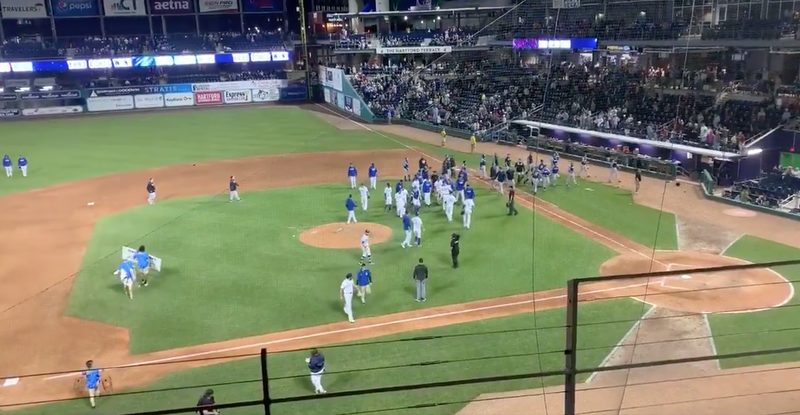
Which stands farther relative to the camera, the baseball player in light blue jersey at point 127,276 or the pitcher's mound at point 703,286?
the baseball player in light blue jersey at point 127,276

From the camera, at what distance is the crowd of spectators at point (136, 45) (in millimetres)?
58625

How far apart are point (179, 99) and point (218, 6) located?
11.5 meters

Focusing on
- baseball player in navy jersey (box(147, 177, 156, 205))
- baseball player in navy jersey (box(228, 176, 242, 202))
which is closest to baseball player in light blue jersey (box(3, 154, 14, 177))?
baseball player in navy jersey (box(147, 177, 156, 205))

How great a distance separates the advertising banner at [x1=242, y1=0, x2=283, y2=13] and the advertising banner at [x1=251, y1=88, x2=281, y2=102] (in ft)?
33.9

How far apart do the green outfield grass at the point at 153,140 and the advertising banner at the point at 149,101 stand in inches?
164

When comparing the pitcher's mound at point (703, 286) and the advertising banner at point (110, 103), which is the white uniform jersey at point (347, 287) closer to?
the pitcher's mound at point (703, 286)

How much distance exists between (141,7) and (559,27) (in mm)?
43200

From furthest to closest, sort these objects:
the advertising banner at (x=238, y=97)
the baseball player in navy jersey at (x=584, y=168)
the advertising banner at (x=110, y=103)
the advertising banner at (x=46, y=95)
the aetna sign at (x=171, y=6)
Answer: the aetna sign at (x=171, y=6)
the advertising banner at (x=238, y=97)
the advertising banner at (x=110, y=103)
the advertising banner at (x=46, y=95)
the baseball player in navy jersey at (x=584, y=168)

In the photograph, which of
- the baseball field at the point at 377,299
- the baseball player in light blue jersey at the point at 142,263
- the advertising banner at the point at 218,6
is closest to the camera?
the baseball field at the point at 377,299

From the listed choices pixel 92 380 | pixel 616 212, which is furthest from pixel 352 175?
pixel 92 380

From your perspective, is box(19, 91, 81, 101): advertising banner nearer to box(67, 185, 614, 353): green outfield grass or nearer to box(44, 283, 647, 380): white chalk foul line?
box(67, 185, 614, 353): green outfield grass

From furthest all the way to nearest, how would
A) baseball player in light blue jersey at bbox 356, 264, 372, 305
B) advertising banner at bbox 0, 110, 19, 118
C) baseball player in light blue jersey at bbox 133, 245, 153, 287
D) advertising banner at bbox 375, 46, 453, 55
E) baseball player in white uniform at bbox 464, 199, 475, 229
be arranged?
advertising banner at bbox 0, 110, 19, 118 → advertising banner at bbox 375, 46, 453, 55 → baseball player in white uniform at bbox 464, 199, 475, 229 → baseball player in light blue jersey at bbox 133, 245, 153, 287 → baseball player in light blue jersey at bbox 356, 264, 372, 305

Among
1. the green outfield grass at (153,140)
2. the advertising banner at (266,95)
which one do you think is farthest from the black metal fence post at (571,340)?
the advertising banner at (266,95)

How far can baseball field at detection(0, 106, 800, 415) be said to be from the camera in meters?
12.2
